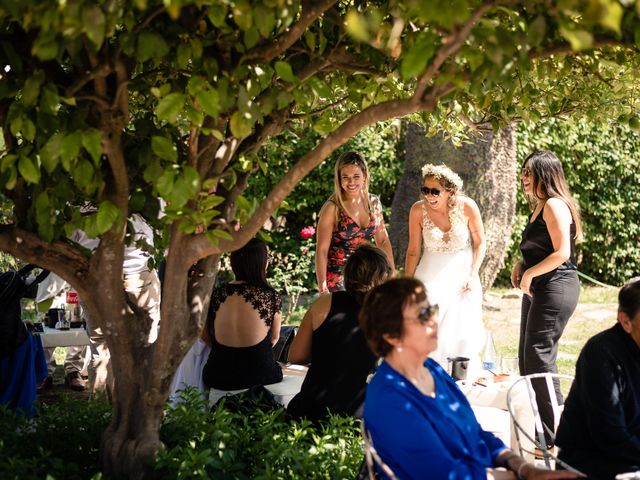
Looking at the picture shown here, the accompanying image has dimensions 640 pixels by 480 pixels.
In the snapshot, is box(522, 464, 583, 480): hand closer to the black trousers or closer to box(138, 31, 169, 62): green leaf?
box(138, 31, 169, 62): green leaf

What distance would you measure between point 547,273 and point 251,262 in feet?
6.85

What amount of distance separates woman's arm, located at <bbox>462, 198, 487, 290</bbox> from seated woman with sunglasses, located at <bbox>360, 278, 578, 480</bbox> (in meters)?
3.41

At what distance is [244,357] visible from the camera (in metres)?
4.84

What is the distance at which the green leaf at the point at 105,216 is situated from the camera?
2.76 meters

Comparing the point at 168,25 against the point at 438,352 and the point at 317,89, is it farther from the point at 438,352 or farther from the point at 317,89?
the point at 438,352

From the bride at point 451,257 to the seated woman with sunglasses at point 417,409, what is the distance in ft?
10.3

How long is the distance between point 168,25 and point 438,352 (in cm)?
408

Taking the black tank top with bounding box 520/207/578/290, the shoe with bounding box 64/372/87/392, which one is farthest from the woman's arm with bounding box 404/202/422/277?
the shoe with bounding box 64/372/87/392

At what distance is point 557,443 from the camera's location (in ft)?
11.1

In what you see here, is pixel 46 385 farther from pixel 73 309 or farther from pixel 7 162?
pixel 7 162

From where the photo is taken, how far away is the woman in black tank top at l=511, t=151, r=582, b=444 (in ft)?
18.0

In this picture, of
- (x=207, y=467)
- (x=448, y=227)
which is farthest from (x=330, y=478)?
(x=448, y=227)

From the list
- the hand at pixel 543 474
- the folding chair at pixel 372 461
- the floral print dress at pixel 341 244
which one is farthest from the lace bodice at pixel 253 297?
the hand at pixel 543 474

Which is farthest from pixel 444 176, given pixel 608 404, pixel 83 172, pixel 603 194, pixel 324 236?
pixel 603 194
